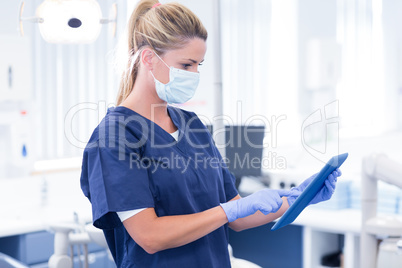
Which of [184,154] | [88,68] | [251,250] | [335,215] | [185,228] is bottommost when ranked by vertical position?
[251,250]

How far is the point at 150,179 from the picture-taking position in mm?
1139

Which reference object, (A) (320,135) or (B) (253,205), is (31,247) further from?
(A) (320,135)

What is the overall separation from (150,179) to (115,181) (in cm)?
9

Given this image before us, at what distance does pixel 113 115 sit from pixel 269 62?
9.36 feet

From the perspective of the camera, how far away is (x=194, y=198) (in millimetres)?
1203

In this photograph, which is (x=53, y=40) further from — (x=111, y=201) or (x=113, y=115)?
(x=111, y=201)

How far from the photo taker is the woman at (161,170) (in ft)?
3.55

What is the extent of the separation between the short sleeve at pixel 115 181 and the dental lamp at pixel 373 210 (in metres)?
0.93

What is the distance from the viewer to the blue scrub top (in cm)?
Answer: 109

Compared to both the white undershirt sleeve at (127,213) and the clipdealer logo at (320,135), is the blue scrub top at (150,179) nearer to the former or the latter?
the white undershirt sleeve at (127,213)

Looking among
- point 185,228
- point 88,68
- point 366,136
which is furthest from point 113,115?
point 366,136

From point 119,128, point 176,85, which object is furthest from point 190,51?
point 119,128

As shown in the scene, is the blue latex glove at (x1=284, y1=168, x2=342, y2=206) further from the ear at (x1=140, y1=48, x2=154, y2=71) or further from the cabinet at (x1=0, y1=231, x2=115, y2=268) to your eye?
the cabinet at (x1=0, y1=231, x2=115, y2=268)

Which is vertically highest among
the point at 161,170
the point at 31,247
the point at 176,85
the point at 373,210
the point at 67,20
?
the point at 67,20
